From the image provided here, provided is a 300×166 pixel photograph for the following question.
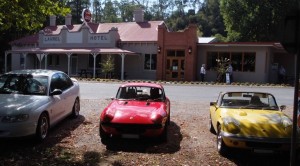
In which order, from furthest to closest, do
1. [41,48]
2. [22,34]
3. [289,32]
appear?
1. [22,34]
2. [41,48]
3. [289,32]

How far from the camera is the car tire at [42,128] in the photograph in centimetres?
777

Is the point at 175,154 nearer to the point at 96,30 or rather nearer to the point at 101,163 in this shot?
the point at 101,163

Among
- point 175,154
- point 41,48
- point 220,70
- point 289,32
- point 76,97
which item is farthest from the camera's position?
point 41,48

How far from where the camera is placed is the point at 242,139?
6.73 metres

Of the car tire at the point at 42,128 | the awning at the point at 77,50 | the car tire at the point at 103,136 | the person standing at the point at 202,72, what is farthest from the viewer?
the awning at the point at 77,50

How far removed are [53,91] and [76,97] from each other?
219cm

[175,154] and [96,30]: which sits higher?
[96,30]

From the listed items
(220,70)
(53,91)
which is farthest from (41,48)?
(53,91)

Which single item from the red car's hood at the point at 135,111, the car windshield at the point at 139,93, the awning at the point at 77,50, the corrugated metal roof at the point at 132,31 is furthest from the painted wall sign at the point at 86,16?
the red car's hood at the point at 135,111

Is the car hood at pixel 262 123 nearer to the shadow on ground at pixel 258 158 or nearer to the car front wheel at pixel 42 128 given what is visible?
the shadow on ground at pixel 258 158

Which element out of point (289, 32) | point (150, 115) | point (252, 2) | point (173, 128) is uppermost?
point (252, 2)

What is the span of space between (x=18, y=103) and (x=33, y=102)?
32 cm

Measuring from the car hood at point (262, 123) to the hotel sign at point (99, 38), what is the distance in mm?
30150

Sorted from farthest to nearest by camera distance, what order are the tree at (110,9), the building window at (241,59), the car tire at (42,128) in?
the tree at (110,9), the building window at (241,59), the car tire at (42,128)
